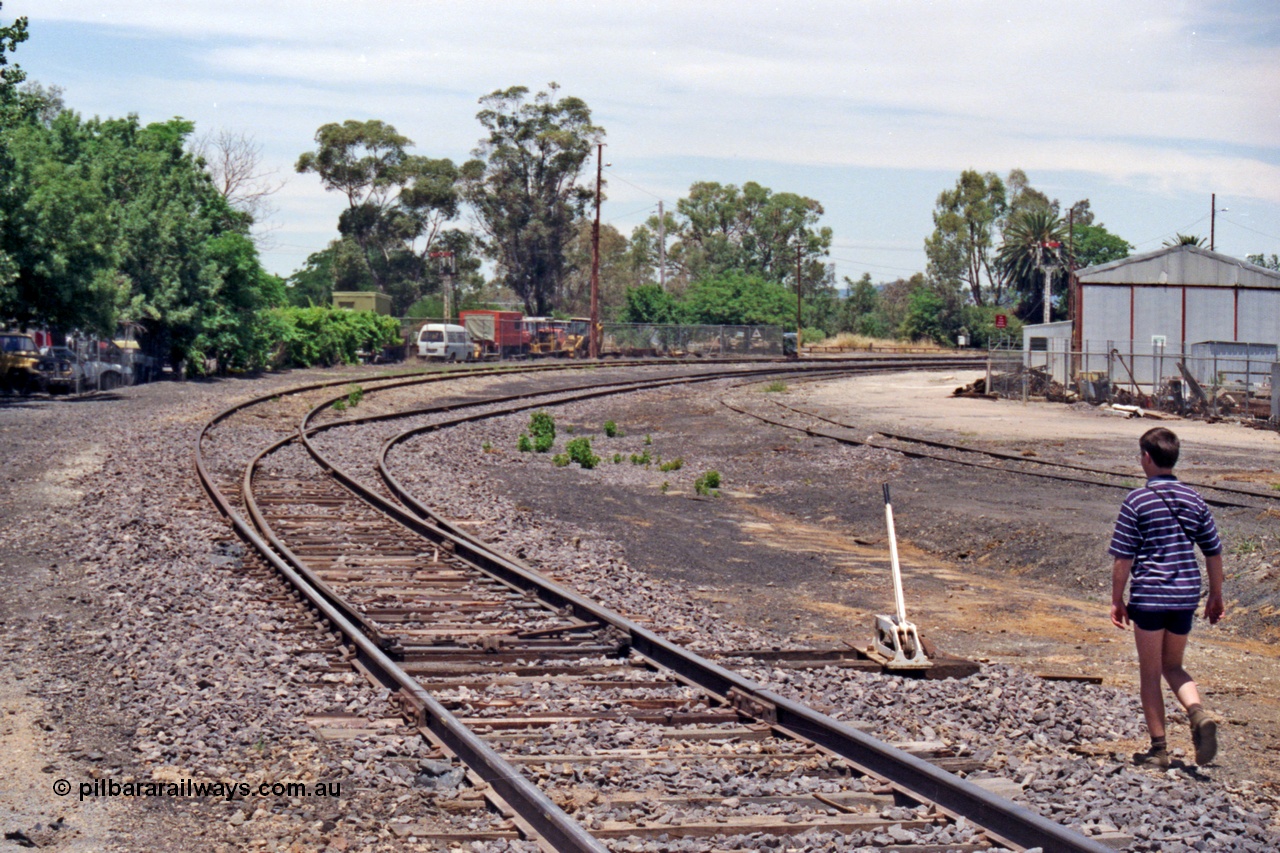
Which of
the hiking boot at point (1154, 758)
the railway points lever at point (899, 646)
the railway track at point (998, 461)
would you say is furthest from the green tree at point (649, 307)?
the hiking boot at point (1154, 758)

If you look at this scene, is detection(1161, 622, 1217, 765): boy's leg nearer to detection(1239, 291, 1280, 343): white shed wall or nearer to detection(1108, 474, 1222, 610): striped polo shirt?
detection(1108, 474, 1222, 610): striped polo shirt

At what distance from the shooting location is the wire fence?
33531mm

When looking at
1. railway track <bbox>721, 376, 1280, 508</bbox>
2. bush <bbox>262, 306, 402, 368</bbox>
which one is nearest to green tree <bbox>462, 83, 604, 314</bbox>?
bush <bbox>262, 306, 402, 368</bbox>

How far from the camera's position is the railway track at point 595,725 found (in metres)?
5.30

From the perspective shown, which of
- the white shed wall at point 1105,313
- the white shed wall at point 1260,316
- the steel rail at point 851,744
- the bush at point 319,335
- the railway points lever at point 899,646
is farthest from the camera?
the bush at point 319,335

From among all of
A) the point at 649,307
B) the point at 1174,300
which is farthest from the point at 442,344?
the point at 1174,300

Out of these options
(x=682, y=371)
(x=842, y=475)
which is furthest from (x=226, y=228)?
(x=842, y=475)

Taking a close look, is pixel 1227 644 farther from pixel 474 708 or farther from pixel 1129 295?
pixel 1129 295

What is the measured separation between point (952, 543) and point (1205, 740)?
9.09m

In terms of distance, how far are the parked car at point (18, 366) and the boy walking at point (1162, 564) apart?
33754mm

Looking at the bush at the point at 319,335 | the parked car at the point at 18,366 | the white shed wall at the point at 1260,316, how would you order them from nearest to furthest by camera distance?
the parked car at the point at 18,366
the white shed wall at the point at 1260,316
the bush at the point at 319,335

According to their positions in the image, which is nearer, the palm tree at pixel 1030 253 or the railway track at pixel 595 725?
the railway track at pixel 595 725

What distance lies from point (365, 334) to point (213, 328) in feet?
56.5

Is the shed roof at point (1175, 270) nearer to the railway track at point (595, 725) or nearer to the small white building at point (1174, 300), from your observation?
the small white building at point (1174, 300)
